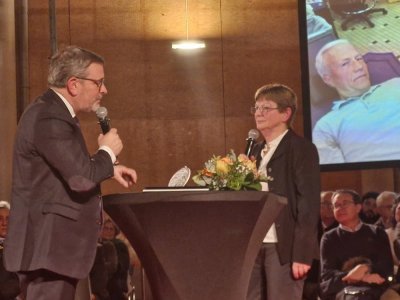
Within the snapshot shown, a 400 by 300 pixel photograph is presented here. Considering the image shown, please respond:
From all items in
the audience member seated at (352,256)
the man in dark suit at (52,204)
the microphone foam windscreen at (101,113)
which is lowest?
the audience member seated at (352,256)

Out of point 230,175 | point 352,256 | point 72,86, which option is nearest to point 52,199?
point 72,86

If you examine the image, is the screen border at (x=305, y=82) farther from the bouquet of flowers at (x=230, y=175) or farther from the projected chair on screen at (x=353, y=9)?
the bouquet of flowers at (x=230, y=175)

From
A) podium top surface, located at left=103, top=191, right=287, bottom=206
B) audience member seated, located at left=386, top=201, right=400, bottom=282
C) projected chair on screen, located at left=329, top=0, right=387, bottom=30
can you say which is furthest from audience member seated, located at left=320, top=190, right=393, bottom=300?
podium top surface, located at left=103, top=191, right=287, bottom=206

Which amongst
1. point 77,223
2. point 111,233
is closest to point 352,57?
point 111,233

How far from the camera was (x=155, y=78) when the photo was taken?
36.2ft

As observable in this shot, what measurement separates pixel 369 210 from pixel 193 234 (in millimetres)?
6038

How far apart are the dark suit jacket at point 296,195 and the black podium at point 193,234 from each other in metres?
→ 0.71

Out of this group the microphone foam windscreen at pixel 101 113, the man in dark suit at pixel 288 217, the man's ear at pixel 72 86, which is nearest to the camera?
the man's ear at pixel 72 86

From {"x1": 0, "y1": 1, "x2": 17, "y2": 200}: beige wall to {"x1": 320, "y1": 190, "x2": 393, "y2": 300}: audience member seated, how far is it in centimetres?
474

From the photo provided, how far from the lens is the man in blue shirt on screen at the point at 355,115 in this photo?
8711 millimetres

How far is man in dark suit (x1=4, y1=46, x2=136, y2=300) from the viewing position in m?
3.27

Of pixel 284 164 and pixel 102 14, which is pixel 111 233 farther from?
pixel 284 164

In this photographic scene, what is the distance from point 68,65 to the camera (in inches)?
138

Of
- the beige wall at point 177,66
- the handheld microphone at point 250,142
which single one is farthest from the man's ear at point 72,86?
the beige wall at point 177,66
